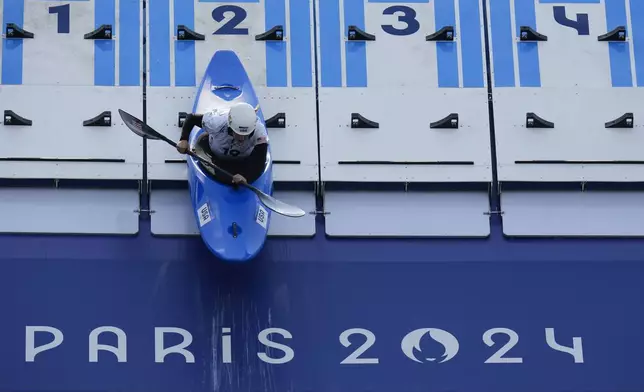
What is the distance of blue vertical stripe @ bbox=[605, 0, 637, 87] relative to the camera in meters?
12.5

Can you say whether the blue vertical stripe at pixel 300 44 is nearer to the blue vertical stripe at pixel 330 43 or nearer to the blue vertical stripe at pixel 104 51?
the blue vertical stripe at pixel 330 43

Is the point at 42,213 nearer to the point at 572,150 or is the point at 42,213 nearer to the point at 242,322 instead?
the point at 242,322

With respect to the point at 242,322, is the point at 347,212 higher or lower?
higher

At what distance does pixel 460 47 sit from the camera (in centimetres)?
1255

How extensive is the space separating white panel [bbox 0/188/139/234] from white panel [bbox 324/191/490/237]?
1.77 m

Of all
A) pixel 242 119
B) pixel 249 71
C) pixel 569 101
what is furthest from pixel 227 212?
pixel 569 101

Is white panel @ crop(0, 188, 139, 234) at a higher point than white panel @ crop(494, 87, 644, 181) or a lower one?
lower

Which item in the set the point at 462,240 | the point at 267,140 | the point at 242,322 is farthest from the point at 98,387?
the point at 462,240

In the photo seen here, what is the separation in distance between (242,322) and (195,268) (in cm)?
63

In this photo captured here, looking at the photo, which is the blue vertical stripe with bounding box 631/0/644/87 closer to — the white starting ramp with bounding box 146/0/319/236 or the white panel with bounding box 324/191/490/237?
the white panel with bounding box 324/191/490/237

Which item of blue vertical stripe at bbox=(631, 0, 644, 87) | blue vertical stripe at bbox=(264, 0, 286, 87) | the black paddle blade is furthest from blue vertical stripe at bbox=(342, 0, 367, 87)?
blue vertical stripe at bbox=(631, 0, 644, 87)

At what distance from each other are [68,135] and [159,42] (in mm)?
1207

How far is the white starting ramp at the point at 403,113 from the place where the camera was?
12016 millimetres

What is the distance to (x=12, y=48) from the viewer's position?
12109 mm
